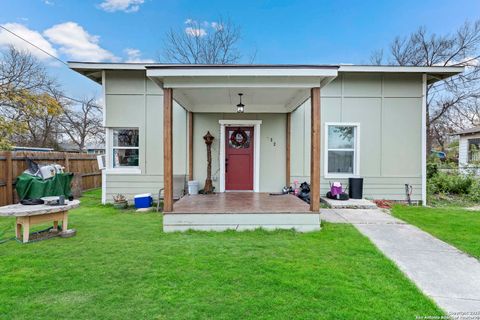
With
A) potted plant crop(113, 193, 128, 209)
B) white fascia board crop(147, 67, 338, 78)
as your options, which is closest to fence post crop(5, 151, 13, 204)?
potted plant crop(113, 193, 128, 209)

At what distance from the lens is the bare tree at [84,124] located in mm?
22281

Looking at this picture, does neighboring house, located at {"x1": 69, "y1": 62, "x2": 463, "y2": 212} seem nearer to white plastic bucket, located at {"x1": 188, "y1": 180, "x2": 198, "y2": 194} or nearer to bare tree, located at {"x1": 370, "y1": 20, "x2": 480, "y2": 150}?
white plastic bucket, located at {"x1": 188, "y1": 180, "x2": 198, "y2": 194}

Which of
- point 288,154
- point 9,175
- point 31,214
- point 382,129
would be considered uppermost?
point 382,129

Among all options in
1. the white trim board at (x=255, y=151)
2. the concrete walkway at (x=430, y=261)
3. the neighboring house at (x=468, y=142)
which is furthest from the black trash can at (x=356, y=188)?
the neighboring house at (x=468, y=142)

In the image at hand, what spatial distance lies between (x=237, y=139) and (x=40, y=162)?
18.8 ft

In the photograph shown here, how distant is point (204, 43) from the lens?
15016 millimetres

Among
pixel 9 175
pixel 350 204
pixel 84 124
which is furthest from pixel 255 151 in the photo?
pixel 84 124

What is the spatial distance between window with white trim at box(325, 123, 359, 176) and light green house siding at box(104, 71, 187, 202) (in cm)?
400

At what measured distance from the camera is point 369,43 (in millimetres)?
17094

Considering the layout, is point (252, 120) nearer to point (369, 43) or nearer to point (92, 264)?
point (92, 264)

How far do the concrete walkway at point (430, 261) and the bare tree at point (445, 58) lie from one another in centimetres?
1439

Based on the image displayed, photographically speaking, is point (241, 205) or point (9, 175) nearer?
point (241, 205)

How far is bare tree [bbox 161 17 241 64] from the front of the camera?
47.8 feet

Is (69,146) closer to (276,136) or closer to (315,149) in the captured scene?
(276,136)
